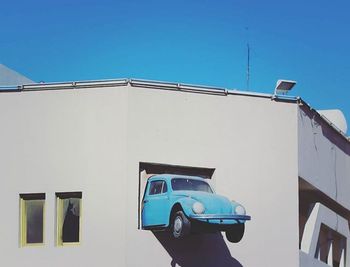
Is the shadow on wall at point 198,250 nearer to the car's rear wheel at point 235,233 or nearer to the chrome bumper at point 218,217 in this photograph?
the car's rear wheel at point 235,233

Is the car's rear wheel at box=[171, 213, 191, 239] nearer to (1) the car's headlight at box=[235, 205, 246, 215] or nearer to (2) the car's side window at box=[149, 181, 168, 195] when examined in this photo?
(2) the car's side window at box=[149, 181, 168, 195]

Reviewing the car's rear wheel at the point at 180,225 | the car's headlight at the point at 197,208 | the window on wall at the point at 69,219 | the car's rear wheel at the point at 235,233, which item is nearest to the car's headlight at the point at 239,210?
the car's rear wheel at the point at 235,233

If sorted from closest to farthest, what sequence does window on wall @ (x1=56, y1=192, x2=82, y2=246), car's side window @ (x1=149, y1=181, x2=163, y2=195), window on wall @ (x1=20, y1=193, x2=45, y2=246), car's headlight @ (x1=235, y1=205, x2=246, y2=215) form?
car's headlight @ (x1=235, y1=205, x2=246, y2=215) < car's side window @ (x1=149, y1=181, x2=163, y2=195) < window on wall @ (x1=56, y1=192, x2=82, y2=246) < window on wall @ (x1=20, y1=193, x2=45, y2=246)

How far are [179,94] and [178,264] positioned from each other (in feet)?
14.0

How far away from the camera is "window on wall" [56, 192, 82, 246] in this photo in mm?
22109

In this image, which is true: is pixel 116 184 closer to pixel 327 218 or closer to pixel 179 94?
pixel 179 94

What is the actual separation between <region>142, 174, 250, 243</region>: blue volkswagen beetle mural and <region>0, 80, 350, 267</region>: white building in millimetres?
513

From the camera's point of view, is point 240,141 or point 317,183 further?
point 317,183

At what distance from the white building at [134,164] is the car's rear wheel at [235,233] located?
105cm

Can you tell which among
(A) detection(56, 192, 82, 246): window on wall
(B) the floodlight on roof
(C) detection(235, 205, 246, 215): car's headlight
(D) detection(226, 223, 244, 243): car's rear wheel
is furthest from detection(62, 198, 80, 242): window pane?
(B) the floodlight on roof

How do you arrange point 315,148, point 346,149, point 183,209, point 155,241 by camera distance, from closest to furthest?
point 183,209, point 155,241, point 315,148, point 346,149

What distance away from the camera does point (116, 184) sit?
21.8 m

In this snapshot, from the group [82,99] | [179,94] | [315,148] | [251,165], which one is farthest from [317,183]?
[82,99]

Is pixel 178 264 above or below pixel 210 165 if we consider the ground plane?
below
